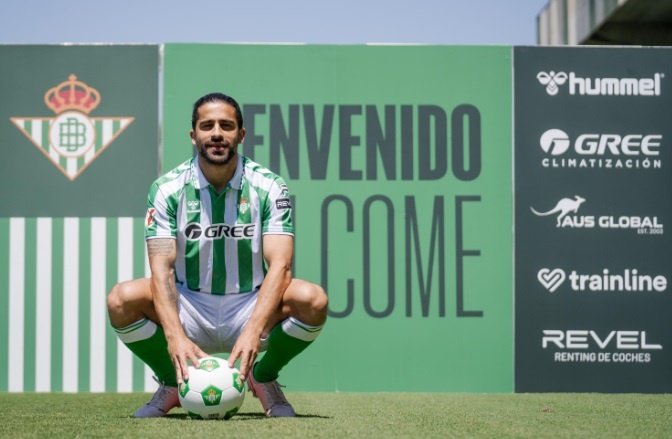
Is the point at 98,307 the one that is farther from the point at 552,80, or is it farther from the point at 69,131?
the point at 552,80

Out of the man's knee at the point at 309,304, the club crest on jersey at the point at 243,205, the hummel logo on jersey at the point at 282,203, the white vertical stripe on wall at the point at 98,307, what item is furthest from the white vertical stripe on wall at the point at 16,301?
the man's knee at the point at 309,304

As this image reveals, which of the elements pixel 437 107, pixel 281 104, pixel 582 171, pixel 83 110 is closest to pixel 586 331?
pixel 582 171

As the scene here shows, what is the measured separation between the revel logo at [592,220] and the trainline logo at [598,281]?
0.27 meters

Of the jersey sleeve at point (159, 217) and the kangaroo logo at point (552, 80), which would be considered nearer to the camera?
the jersey sleeve at point (159, 217)

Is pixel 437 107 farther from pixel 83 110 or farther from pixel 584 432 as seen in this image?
pixel 584 432

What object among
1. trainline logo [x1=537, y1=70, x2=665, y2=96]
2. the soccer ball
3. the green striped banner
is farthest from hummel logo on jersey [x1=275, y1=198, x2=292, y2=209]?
trainline logo [x1=537, y1=70, x2=665, y2=96]

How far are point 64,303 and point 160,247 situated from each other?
7.81 ft

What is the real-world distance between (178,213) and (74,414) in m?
0.98

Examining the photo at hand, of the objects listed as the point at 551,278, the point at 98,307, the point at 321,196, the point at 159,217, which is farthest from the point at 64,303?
the point at 551,278

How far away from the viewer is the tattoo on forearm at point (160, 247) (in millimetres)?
4332

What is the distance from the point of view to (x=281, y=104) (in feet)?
21.8

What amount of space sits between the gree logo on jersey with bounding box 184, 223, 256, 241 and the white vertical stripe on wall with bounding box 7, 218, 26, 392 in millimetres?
2339

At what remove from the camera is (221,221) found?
455cm

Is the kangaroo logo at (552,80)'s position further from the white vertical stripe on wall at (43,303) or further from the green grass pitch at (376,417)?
the white vertical stripe on wall at (43,303)
